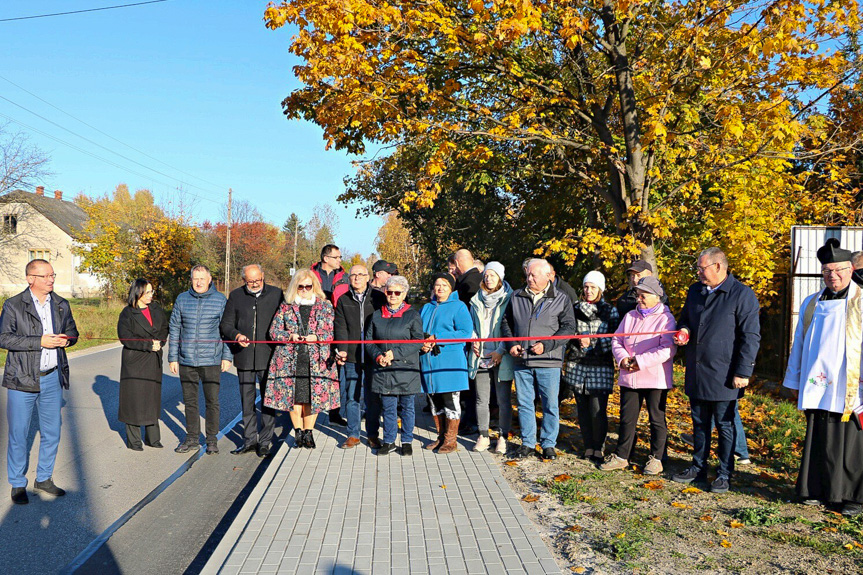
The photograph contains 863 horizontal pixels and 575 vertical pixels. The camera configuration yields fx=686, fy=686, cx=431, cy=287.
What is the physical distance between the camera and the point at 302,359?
287 inches

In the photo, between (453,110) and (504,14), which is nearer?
(504,14)

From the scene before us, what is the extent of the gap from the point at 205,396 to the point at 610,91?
8517 mm

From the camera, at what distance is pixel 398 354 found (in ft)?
22.8

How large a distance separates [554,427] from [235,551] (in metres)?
3.56

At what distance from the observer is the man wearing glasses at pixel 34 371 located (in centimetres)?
589

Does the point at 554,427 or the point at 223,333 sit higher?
the point at 223,333

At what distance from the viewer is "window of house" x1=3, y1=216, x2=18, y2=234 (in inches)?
1922

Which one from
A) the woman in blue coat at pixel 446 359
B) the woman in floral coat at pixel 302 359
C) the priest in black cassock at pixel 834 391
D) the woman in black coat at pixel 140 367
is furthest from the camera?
the woman in black coat at pixel 140 367

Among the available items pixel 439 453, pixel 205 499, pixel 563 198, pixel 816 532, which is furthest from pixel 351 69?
pixel 563 198

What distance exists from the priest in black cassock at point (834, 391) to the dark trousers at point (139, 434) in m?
6.54

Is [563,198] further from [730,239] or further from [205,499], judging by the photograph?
[205,499]

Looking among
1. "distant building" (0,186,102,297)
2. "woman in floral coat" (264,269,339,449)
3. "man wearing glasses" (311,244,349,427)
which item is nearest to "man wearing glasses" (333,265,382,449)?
"woman in floral coat" (264,269,339,449)

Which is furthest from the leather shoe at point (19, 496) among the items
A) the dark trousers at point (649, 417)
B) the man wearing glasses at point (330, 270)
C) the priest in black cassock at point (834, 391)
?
the priest in black cassock at point (834, 391)

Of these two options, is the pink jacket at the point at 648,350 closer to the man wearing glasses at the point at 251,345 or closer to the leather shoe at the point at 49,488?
the man wearing glasses at the point at 251,345
